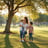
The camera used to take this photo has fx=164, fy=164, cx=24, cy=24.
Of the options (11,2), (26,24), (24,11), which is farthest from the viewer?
(24,11)

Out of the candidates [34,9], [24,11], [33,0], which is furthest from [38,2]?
[24,11]

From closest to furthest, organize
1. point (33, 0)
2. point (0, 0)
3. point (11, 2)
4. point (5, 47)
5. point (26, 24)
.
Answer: point (5, 47) < point (26, 24) < point (33, 0) < point (0, 0) < point (11, 2)

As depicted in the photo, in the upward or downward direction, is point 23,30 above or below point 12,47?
above

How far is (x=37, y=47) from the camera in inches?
439

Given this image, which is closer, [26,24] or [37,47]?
[37,47]

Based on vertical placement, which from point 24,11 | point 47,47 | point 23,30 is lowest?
point 47,47

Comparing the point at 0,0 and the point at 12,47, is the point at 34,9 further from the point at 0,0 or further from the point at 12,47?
the point at 12,47

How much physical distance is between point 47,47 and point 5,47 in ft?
9.51

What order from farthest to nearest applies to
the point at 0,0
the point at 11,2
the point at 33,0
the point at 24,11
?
the point at 24,11 < the point at 11,2 < the point at 0,0 < the point at 33,0

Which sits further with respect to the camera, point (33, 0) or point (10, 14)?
point (10, 14)

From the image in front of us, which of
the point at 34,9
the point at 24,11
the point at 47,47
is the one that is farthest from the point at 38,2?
the point at 47,47

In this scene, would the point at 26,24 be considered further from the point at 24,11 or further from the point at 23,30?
the point at 24,11

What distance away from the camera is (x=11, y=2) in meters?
25.8

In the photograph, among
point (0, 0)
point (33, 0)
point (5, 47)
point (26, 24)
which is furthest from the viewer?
point (0, 0)
